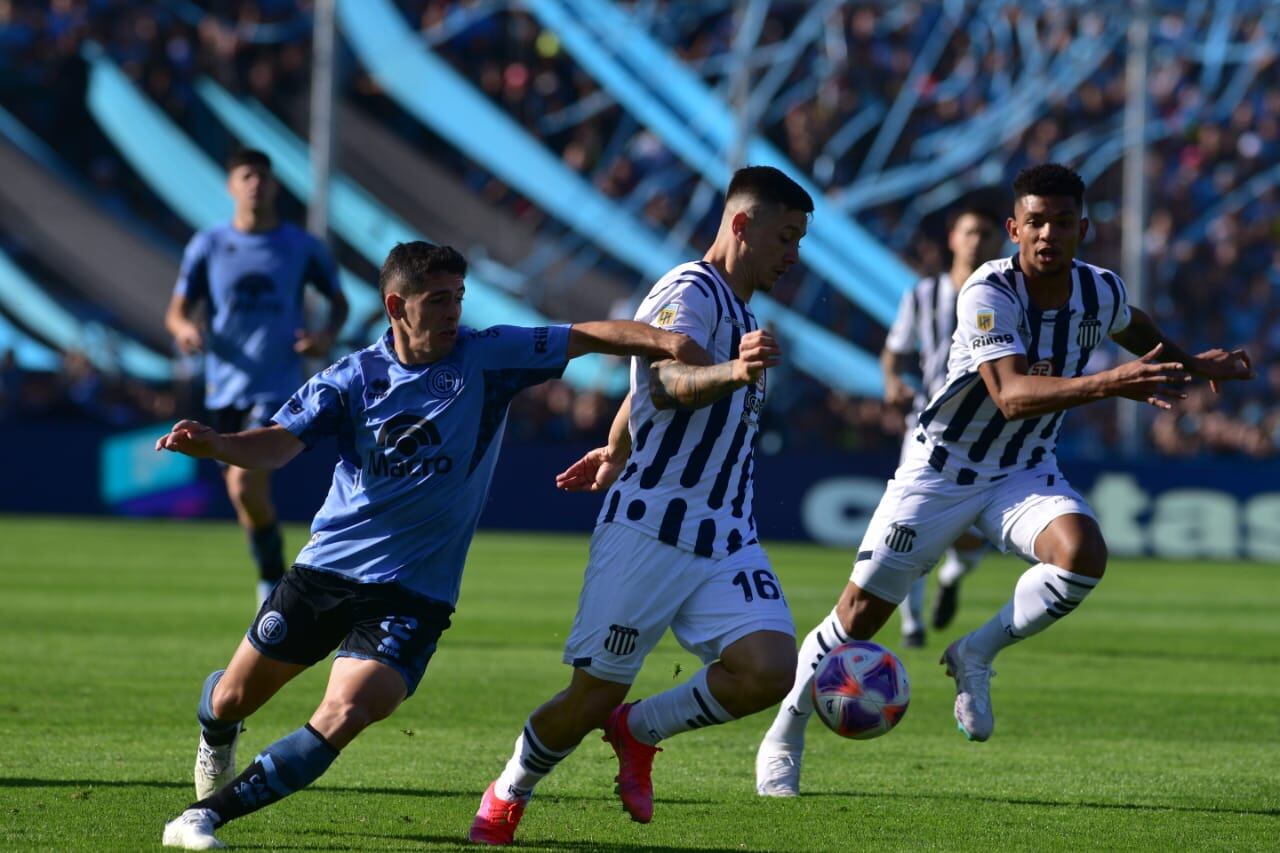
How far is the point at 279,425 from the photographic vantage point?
19.3 ft

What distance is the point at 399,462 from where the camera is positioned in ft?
19.4

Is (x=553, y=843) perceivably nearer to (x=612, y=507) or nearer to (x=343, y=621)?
(x=343, y=621)

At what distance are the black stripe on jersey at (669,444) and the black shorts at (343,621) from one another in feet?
2.52

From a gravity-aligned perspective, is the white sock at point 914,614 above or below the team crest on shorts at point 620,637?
Result: above

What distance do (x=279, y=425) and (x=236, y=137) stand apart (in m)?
21.5

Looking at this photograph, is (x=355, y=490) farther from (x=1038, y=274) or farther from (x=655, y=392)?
(x=1038, y=274)

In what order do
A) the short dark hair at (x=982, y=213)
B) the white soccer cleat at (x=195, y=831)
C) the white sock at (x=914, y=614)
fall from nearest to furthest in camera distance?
the white soccer cleat at (x=195, y=831) → the short dark hair at (x=982, y=213) → the white sock at (x=914, y=614)

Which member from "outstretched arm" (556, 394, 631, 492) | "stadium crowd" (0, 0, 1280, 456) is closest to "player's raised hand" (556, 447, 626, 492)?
"outstretched arm" (556, 394, 631, 492)

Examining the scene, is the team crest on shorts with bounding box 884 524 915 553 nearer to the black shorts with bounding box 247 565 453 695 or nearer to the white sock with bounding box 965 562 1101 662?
the white sock with bounding box 965 562 1101 662

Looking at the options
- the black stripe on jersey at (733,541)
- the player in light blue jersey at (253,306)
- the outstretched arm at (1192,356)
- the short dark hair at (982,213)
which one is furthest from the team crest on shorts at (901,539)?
the player in light blue jersey at (253,306)

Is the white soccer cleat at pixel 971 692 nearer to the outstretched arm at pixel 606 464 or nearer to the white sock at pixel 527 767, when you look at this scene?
the outstretched arm at pixel 606 464

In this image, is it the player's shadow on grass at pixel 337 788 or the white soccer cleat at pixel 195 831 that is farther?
the player's shadow on grass at pixel 337 788

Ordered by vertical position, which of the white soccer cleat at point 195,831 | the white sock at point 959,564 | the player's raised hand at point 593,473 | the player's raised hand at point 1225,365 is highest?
the player's raised hand at point 1225,365

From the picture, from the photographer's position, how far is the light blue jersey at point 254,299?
1180 cm
